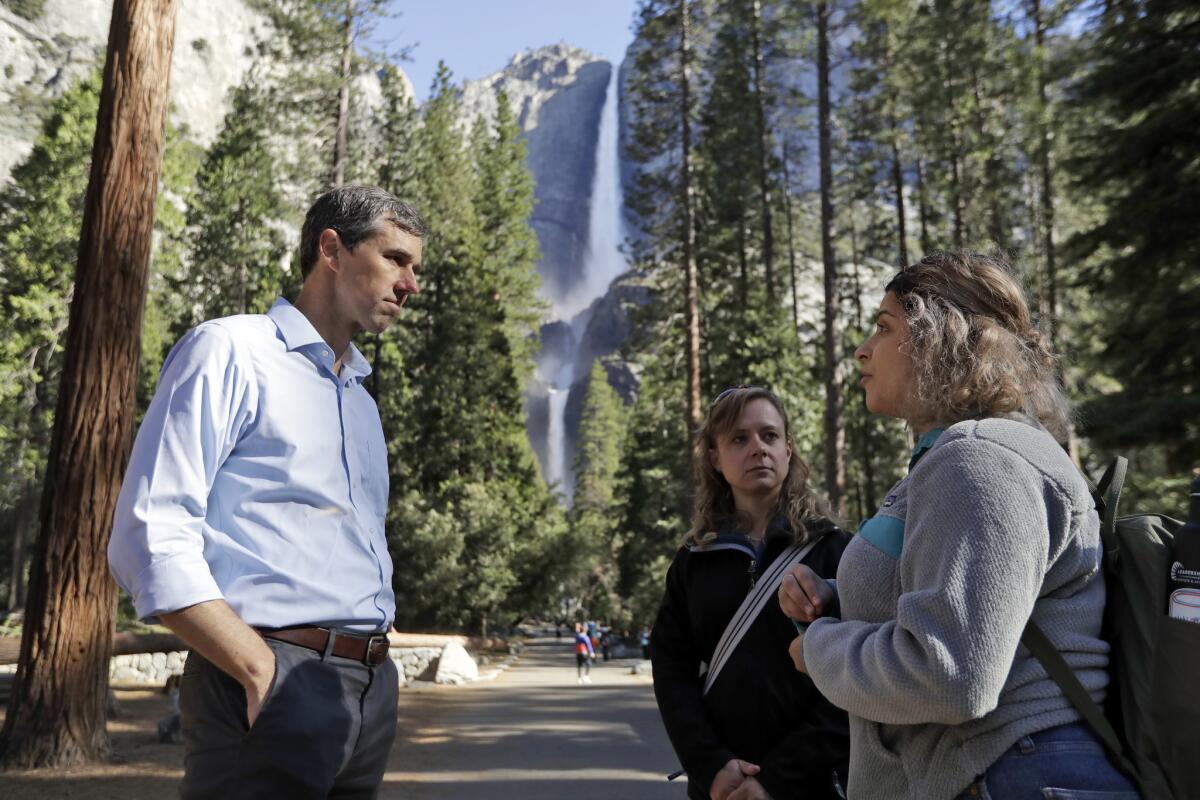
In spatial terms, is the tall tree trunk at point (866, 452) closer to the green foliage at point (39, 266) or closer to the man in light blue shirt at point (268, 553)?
the green foliage at point (39, 266)

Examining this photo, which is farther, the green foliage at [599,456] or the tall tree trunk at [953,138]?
the green foliage at [599,456]

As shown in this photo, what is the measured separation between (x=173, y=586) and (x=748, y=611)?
1.57m

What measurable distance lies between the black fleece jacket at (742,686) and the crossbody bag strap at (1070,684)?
44.2 inches

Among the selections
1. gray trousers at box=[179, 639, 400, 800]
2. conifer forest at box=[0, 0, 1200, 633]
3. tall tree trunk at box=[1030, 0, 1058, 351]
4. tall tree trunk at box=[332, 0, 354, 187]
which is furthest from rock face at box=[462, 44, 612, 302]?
gray trousers at box=[179, 639, 400, 800]

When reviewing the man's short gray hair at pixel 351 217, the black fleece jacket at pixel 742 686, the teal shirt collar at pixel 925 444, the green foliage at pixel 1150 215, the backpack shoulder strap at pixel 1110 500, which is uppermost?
the green foliage at pixel 1150 215

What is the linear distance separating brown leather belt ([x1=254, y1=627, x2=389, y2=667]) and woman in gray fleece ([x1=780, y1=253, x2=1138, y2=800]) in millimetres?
1046

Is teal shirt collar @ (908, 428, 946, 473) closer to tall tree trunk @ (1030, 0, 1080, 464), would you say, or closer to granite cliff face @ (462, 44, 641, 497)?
tall tree trunk @ (1030, 0, 1080, 464)

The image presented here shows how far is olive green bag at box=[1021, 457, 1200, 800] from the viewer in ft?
5.22

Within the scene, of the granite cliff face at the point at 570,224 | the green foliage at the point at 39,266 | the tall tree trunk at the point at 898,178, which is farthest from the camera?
the granite cliff face at the point at 570,224

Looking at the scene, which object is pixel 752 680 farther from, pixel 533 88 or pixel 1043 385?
pixel 533 88

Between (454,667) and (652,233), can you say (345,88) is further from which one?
(454,667)

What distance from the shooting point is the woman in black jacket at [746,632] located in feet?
9.13

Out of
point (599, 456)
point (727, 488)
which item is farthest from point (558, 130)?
point (727, 488)

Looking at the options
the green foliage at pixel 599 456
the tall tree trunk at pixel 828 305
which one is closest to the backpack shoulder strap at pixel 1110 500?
the tall tree trunk at pixel 828 305
